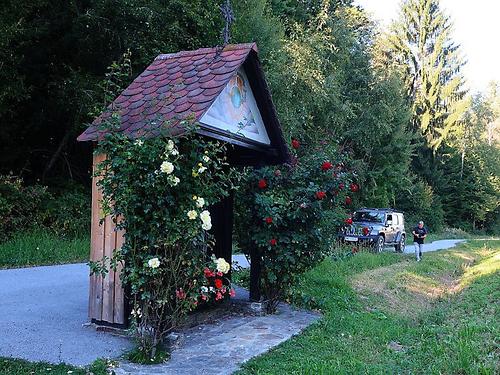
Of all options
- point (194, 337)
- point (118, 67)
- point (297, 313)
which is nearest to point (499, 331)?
point (297, 313)

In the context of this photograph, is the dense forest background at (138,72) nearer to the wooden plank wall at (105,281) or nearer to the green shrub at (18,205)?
the green shrub at (18,205)

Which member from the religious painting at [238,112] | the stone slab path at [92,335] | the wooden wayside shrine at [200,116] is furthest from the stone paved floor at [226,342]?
the religious painting at [238,112]

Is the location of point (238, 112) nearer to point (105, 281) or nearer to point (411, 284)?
point (105, 281)

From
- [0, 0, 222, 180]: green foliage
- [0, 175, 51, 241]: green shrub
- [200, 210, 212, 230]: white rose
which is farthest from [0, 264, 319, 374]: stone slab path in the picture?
[0, 0, 222, 180]: green foliage

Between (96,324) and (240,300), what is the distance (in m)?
2.94

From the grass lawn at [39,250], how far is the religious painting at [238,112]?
7.43 m

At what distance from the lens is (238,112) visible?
728 cm

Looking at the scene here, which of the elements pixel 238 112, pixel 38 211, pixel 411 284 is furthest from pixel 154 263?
pixel 38 211

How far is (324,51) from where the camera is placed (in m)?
21.6

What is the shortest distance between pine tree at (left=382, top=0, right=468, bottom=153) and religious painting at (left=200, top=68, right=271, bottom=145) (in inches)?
1518

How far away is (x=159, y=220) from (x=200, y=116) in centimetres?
131

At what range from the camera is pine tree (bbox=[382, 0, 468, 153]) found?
44491 mm

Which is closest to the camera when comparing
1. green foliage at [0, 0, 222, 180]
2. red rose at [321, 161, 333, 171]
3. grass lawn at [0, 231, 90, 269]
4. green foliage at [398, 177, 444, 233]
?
red rose at [321, 161, 333, 171]

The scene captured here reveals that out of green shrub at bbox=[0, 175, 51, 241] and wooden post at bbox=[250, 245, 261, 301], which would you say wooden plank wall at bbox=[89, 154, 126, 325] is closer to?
wooden post at bbox=[250, 245, 261, 301]
